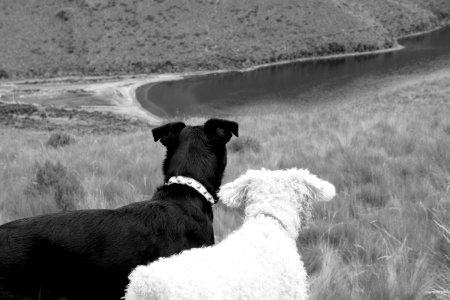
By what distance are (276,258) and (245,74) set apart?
64900mm

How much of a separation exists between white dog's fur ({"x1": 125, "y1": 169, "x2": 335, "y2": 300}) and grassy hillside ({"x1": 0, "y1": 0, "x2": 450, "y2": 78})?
68.5 meters

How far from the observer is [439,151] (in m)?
6.65

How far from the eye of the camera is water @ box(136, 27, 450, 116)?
5228 centimetres

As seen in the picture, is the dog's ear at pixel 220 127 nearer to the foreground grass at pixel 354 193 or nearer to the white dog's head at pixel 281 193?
the foreground grass at pixel 354 193

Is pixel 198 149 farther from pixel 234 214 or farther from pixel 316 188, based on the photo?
pixel 316 188

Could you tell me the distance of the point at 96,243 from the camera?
335 centimetres

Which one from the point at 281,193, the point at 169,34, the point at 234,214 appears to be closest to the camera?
the point at 281,193

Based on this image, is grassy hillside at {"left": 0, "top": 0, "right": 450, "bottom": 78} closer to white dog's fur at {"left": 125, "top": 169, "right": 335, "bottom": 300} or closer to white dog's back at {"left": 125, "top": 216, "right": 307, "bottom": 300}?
white dog's fur at {"left": 125, "top": 169, "right": 335, "bottom": 300}

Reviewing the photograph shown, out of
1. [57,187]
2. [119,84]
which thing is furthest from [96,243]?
[119,84]

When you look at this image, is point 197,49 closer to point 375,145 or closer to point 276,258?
point 375,145

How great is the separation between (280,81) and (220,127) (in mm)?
57133

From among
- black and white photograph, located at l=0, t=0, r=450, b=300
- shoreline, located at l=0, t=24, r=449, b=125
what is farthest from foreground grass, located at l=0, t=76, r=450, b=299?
shoreline, located at l=0, t=24, r=449, b=125

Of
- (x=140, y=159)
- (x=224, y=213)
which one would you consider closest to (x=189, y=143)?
(x=224, y=213)

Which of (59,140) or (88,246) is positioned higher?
(88,246)
